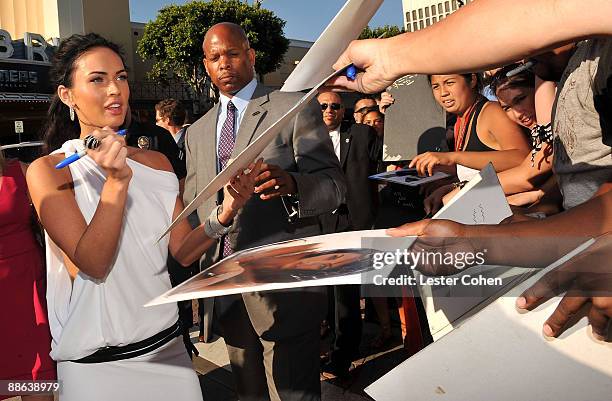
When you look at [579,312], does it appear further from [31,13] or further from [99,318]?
[31,13]

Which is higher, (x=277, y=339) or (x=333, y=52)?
(x=333, y=52)

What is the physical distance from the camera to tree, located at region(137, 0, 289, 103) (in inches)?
1113

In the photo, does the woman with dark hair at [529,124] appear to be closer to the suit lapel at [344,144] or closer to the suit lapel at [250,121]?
the suit lapel at [250,121]

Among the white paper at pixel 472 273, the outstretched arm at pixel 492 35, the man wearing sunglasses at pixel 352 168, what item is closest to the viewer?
the outstretched arm at pixel 492 35

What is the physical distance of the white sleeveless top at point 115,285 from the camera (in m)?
1.57

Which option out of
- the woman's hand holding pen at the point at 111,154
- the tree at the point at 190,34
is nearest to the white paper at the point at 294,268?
the woman's hand holding pen at the point at 111,154

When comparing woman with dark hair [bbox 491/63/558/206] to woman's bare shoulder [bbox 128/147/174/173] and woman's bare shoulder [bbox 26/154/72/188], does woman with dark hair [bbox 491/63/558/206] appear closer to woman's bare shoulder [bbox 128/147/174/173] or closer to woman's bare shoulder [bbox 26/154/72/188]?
woman's bare shoulder [bbox 128/147/174/173]

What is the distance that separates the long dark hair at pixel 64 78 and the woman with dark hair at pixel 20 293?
598mm

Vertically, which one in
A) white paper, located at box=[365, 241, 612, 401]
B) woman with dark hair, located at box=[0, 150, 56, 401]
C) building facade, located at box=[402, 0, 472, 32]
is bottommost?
woman with dark hair, located at box=[0, 150, 56, 401]

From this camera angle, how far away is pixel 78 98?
1.85 metres

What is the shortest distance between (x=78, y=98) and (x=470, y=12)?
Answer: 1.57 meters

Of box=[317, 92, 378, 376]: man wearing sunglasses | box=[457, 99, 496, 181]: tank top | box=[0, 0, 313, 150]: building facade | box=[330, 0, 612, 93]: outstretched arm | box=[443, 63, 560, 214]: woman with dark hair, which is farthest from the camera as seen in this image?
box=[0, 0, 313, 150]: building facade

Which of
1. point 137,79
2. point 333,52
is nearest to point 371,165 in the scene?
point 333,52

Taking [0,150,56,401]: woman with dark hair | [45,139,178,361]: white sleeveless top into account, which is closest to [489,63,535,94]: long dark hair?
[45,139,178,361]: white sleeveless top
